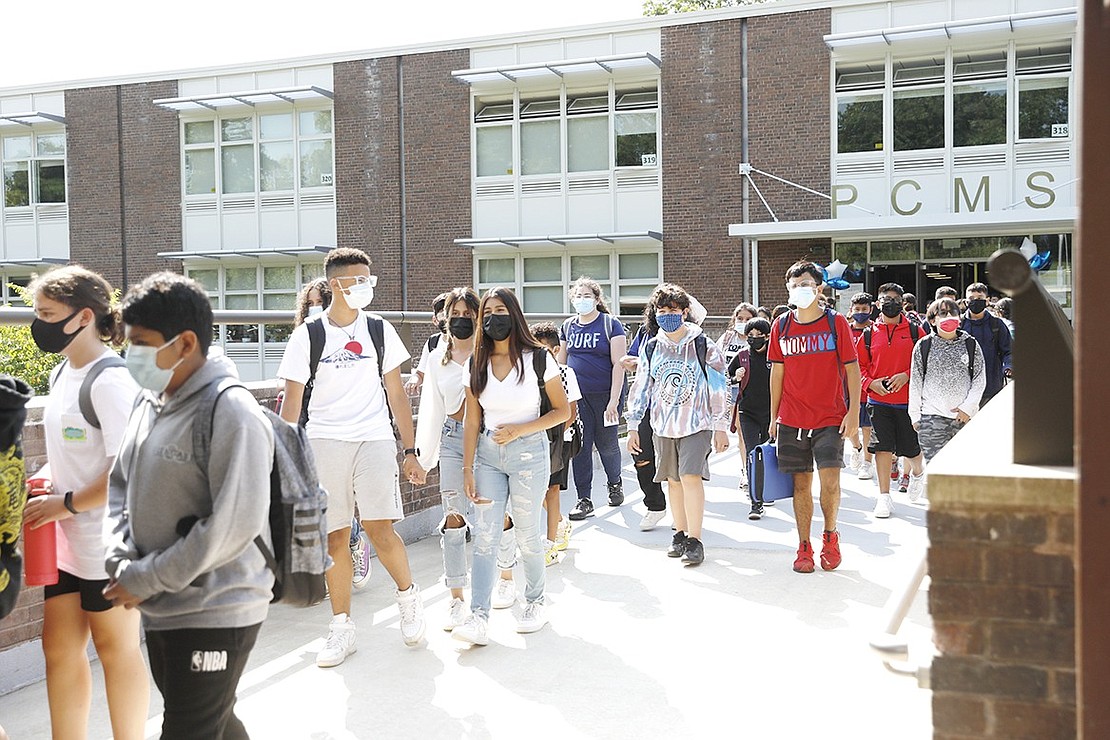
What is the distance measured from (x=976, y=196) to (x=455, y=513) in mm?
18782

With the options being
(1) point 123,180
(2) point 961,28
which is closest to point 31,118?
(1) point 123,180

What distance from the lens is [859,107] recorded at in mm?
22438

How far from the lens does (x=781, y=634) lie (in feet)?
18.9

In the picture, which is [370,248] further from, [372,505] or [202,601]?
[202,601]

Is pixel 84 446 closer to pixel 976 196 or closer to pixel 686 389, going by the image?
pixel 686 389

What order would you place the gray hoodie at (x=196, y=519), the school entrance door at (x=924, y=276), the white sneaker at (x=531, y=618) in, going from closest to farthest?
the gray hoodie at (x=196, y=519), the white sneaker at (x=531, y=618), the school entrance door at (x=924, y=276)

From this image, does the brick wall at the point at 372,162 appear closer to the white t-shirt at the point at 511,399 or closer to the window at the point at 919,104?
the window at the point at 919,104

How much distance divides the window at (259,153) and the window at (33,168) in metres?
4.13

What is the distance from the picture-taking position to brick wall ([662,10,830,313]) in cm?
2258

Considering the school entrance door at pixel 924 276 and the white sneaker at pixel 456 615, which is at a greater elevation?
the school entrance door at pixel 924 276

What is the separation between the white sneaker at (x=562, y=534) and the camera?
7.77m

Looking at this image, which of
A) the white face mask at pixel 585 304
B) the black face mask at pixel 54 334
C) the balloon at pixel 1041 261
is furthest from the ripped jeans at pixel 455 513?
the balloon at pixel 1041 261

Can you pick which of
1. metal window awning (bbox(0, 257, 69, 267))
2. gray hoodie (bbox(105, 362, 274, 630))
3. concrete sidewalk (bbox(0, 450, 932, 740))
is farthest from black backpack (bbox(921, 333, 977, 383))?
metal window awning (bbox(0, 257, 69, 267))

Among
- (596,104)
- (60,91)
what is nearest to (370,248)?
(596,104)
